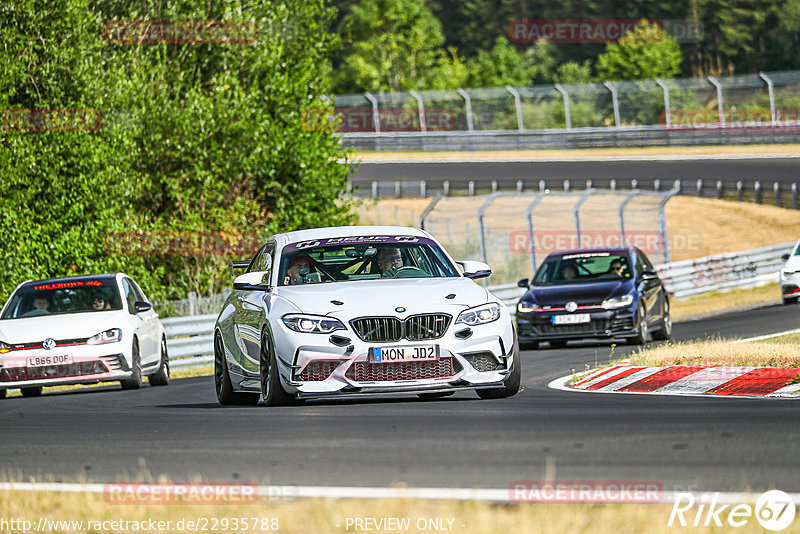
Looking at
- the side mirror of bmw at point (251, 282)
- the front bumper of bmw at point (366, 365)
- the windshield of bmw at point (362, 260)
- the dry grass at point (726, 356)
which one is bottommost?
the dry grass at point (726, 356)

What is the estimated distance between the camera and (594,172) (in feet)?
173

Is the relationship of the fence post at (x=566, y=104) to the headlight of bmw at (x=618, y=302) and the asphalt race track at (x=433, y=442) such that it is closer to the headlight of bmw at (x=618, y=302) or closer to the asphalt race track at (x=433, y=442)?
the headlight of bmw at (x=618, y=302)

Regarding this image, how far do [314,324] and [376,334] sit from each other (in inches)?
18.6

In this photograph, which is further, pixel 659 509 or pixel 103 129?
pixel 103 129

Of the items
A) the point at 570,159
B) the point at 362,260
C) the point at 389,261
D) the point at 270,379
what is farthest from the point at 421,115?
the point at 270,379

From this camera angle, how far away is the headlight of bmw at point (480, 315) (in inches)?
407

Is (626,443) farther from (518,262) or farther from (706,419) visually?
(518,262)

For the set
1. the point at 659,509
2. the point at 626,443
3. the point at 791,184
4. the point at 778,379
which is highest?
the point at 659,509

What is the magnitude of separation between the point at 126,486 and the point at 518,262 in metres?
25.2

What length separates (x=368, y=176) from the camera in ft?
182

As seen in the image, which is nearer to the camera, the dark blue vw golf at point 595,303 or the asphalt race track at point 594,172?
the dark blue vw golf at point 595,303

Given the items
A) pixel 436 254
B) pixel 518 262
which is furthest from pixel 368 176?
pixel 436 254

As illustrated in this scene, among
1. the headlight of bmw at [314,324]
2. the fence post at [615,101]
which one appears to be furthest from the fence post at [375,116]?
the headlight of bmw at [314,324]

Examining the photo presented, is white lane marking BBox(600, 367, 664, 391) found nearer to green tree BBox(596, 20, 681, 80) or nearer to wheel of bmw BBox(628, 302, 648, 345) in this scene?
wheel of bmw BBox(628, 302, 648, 345)
